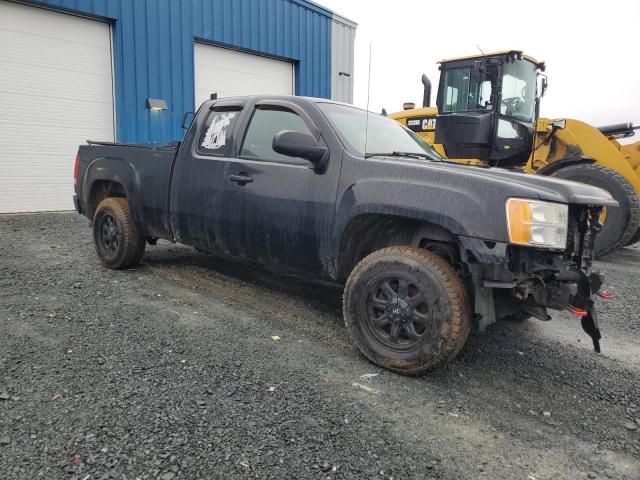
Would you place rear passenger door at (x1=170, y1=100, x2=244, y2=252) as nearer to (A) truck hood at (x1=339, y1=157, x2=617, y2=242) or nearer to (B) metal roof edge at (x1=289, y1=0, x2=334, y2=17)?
(A) truck hood at (x1=339, y1=157, x2=617, y2=242)

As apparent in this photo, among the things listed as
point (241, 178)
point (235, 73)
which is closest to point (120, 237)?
point (241, 178)

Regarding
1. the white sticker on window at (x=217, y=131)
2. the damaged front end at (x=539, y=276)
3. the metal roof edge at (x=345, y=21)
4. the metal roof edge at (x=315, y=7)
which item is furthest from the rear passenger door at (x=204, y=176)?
the metal roof edge at (x=345, y=21)

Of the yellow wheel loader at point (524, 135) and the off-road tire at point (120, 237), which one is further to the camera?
the yellow wheel loader at point (524, 135)

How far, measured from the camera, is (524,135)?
8344 mm

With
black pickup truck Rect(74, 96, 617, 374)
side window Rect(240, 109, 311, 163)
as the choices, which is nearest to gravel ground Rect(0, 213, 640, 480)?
black pickup truck Rect(74, 96, 617, 374)

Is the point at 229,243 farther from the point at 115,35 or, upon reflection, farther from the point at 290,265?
the point at 115,35

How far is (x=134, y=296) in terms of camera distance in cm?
463

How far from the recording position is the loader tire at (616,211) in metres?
6.99

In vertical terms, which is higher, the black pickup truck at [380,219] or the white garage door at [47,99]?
the white garage door at [47,99]

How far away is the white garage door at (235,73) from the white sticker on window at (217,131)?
324 inches

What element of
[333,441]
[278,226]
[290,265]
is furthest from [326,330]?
[333,441]

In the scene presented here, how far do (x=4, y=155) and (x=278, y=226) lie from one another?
8198 millimetres

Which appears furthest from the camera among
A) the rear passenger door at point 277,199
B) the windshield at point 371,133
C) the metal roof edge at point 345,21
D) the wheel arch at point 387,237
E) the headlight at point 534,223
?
the metal roof edge at point 345,21

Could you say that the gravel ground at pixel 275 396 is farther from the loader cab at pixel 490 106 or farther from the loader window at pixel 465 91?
the loader window at pixel 465 91
